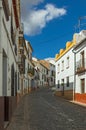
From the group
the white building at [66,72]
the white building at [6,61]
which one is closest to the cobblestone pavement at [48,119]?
the white building at [6,61]

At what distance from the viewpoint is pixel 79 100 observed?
2886 cm

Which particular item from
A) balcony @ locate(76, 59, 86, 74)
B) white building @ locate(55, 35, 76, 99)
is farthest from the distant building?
balcony @ locate(76, 59, 86, 74)

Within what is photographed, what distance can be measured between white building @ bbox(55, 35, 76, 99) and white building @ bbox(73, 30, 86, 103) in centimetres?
158

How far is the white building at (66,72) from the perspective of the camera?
32.8 metres

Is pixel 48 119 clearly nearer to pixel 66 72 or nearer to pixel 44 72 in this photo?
pixel 66 72

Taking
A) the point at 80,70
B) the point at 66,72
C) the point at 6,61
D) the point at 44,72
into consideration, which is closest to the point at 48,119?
the point at 6,61

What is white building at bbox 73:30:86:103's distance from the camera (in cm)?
2787

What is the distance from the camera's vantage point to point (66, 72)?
36.1 meters

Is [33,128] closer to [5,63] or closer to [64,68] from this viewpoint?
[5,63]

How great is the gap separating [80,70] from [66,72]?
25.7 feet

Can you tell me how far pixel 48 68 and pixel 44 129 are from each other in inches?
3175

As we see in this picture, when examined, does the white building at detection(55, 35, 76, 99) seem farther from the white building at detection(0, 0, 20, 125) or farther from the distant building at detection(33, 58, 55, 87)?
the distant building at detection(33, 58, 55, 87)

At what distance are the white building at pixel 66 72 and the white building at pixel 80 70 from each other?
158 centimetres

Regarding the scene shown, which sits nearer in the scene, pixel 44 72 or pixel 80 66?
pixel 80 66
